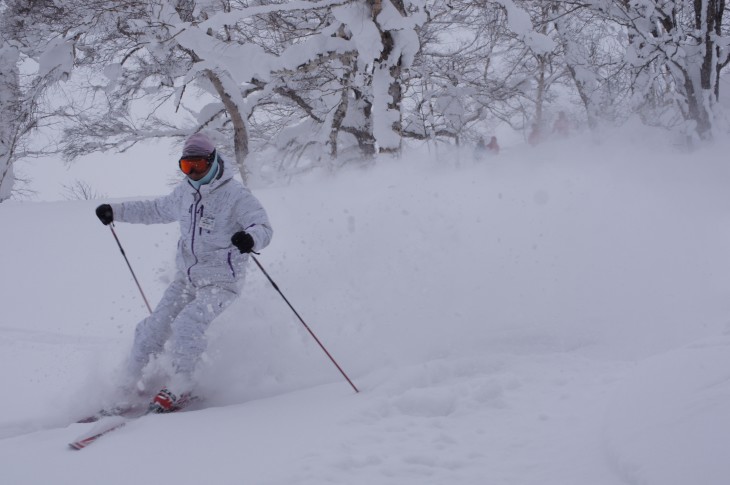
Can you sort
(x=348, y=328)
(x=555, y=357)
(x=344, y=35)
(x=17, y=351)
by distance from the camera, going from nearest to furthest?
(x=555, y=357)
(x=348, y=328)
(x=17, y=351)
(x=344, y=35)

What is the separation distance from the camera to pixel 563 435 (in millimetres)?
2633

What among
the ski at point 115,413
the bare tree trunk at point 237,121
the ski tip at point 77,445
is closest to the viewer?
the ski tip at point 77,445

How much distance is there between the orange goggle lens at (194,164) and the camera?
12.5 ft

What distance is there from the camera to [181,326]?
3729 millimetres

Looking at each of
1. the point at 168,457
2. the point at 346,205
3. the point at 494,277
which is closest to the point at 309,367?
the point at 168,457

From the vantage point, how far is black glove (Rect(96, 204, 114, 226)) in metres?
4.10

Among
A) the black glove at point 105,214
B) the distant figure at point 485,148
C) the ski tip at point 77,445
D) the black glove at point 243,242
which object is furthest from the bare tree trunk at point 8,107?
the ski tip at point 77,445

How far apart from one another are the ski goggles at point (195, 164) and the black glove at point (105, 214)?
0.79 meters

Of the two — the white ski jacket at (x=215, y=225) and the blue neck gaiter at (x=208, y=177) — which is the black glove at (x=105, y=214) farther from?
the blue neck gaiter at (x=208, y=177)

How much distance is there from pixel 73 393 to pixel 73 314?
10.6ft

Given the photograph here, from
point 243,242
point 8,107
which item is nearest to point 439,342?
point 243,242

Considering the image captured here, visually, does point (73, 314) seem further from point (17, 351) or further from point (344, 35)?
point (344, 35)

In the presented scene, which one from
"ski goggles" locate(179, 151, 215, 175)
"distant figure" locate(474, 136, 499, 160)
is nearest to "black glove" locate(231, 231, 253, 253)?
"ski goggles" locate(179, 151, 215, 175)

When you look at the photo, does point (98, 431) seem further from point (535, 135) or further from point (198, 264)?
point (535, 135)
